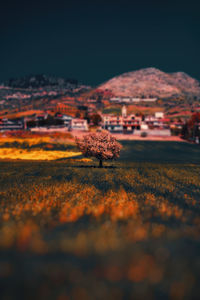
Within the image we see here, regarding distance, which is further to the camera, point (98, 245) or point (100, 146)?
point (100, 146)

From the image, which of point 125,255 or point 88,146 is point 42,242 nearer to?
point 125,255

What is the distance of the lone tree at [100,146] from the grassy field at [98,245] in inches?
948

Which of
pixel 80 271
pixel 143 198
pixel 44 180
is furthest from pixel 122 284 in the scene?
pixel 44 180

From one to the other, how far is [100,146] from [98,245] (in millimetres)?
40512

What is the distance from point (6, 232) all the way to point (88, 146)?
3926 centimetres

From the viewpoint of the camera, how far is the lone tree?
56.6m

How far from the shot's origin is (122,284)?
13.0m

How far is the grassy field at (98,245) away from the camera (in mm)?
12750

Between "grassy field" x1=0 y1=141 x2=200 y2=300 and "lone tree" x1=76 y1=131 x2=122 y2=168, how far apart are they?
79.0ft

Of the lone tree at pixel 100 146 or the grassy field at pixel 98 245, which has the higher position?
the lone tree at pixel 100 146

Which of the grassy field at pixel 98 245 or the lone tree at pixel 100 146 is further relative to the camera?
the lone tree at pixel 100 146

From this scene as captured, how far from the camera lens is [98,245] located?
17.1 meters

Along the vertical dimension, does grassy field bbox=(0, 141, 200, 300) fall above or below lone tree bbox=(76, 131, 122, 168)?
below

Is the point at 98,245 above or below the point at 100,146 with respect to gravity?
below
